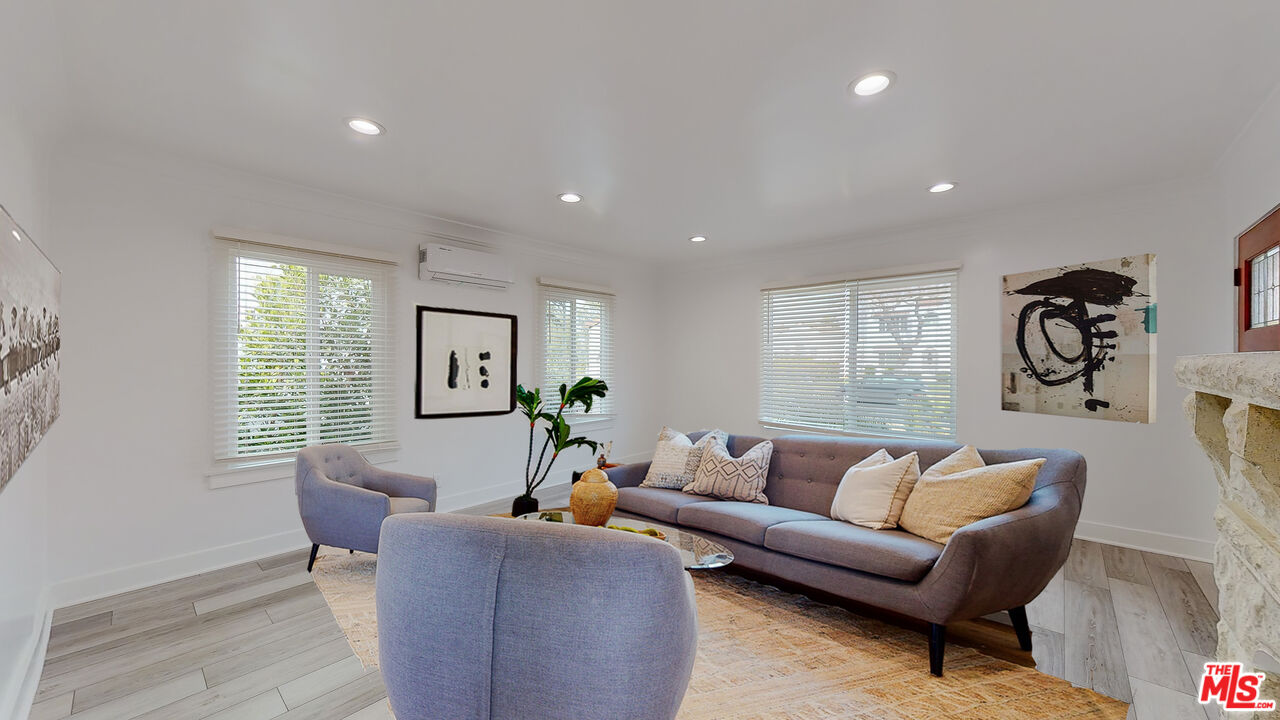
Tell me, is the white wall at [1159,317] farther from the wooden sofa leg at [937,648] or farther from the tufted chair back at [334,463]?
the tufted chair back at [334,463]

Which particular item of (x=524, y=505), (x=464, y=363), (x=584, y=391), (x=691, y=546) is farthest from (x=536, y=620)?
(x=464, y=363)

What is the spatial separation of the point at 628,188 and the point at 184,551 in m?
3.57

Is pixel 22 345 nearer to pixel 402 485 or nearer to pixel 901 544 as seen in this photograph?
pixel 402 485

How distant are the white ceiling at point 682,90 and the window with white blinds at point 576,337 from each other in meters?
1.84

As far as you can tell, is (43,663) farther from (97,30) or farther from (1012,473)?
(1012,473)

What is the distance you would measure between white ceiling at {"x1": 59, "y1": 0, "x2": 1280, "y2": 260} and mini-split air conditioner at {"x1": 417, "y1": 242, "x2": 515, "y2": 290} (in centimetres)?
66

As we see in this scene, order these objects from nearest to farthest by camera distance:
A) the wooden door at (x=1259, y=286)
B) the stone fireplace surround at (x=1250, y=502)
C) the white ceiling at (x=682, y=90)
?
the stone fireplace surround at (x=1250, y=502)
the white ceiling at (x=682, y=90)
the wooden door at (x=1259, y=286)

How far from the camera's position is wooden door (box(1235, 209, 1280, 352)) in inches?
100

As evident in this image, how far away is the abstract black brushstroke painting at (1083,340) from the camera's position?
3.61 meters

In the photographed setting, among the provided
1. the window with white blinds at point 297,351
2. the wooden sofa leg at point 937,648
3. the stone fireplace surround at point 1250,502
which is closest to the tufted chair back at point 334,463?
the window with white blinds at point 297,351

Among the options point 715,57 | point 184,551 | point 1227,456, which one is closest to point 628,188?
point 715,57

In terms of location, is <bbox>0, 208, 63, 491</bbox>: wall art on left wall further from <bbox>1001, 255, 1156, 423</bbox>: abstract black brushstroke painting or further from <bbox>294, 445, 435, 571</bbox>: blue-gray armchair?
<bbox>1001, 255, 1156, 423</bbox>: abstract black brushstroke painting

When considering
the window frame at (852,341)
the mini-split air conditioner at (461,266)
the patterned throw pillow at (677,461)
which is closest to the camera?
the patterned throw pillow at (677,461)

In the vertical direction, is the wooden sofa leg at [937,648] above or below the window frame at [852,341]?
below
